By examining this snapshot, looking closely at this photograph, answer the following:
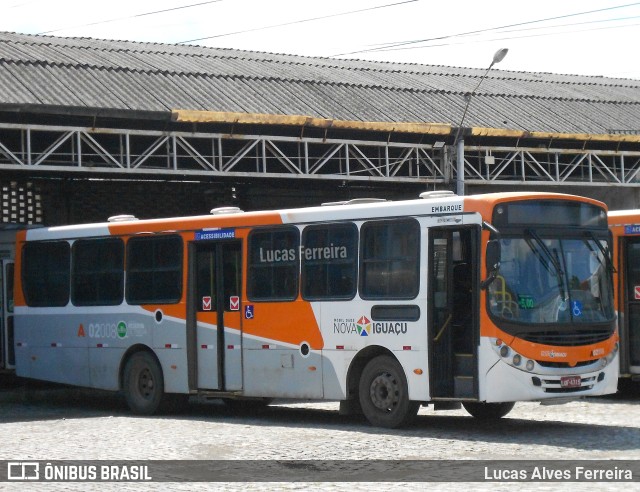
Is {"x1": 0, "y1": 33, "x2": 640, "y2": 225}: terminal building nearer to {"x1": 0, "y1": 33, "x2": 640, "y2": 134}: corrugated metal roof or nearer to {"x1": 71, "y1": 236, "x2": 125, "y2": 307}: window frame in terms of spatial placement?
{"x1": 0, "y1": 33, "x2": 640, "y2": 134}: corrugated metal roof

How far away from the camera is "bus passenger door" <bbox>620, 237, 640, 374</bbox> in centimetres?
2075

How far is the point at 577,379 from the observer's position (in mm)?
16031

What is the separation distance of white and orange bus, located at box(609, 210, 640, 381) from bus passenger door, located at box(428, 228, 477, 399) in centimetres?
521

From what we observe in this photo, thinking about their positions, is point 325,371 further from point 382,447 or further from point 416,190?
point 416,190

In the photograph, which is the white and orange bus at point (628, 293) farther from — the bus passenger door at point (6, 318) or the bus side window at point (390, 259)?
the bus passenger door at point (6, 318)

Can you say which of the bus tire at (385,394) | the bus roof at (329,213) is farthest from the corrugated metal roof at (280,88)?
the bus tire at (385,394)

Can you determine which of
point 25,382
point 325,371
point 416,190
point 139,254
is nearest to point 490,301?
point 325,371

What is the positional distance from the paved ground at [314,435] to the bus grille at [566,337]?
105cm

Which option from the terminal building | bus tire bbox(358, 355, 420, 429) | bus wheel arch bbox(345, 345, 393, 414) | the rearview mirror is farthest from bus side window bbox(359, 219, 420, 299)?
the terminal building

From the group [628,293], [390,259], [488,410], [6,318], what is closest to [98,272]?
[6,318]

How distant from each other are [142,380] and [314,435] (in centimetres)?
492

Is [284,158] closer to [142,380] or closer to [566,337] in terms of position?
[142,380]

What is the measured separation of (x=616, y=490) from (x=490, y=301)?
16.4ft

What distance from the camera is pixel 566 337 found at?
16.0 metres
